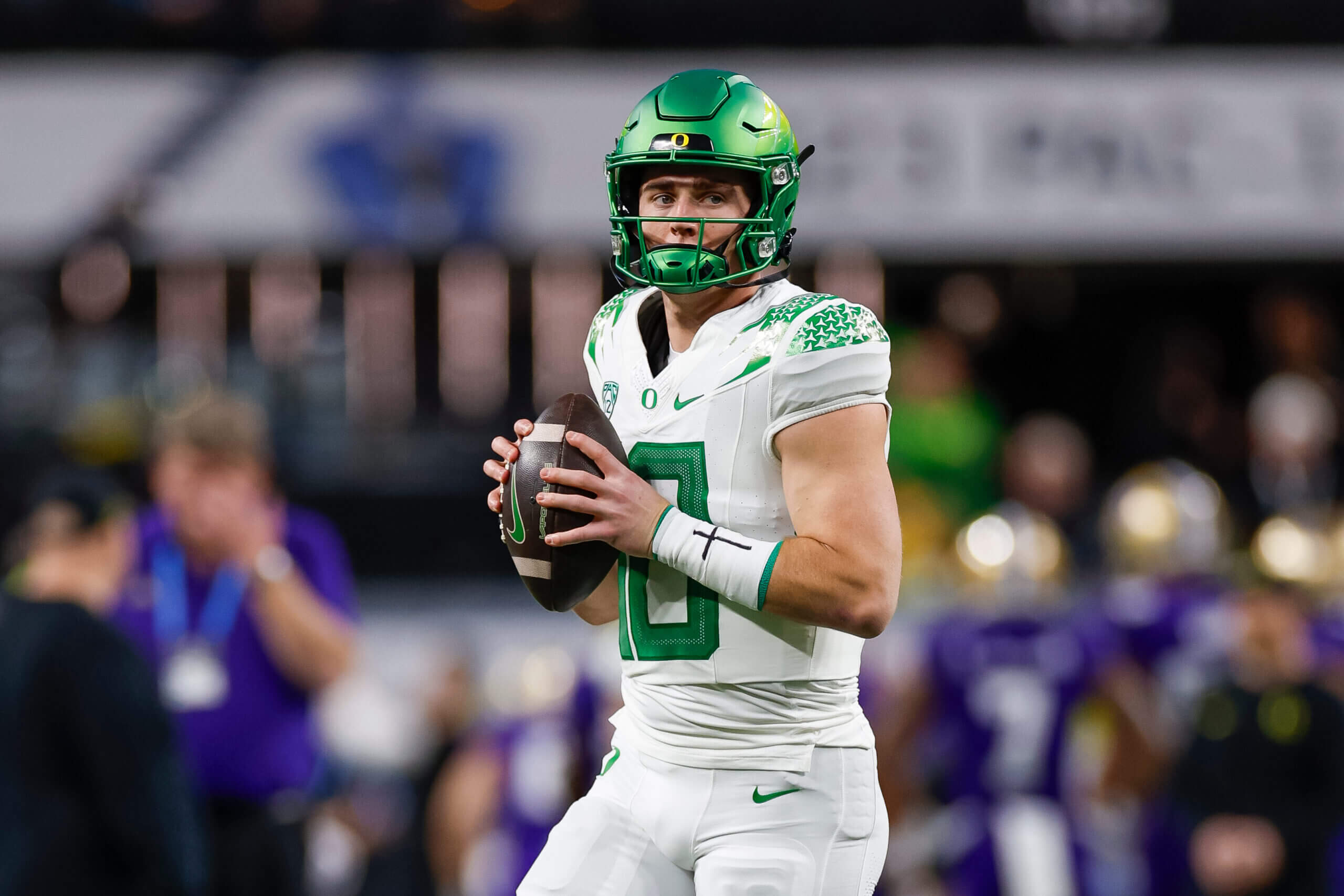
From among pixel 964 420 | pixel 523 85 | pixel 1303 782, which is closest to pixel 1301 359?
pixel 964 420

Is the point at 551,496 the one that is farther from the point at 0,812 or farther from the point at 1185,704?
the point at 1185,704

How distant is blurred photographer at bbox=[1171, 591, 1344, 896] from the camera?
6156mm

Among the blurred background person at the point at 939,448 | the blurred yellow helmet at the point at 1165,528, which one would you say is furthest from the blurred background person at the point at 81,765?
the blurred background person at the point at 939,448

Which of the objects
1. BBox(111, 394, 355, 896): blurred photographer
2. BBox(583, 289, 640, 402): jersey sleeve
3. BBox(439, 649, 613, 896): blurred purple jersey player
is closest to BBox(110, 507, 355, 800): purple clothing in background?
BBox(111, 394, 355, 896): blurred photographer

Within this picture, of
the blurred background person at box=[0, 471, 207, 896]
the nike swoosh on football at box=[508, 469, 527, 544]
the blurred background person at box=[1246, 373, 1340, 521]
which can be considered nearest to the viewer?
the nike swoosh on football at box=[508, 469, 527, 544]

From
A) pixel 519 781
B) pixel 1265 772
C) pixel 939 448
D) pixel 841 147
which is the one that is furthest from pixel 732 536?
pixel 841 147

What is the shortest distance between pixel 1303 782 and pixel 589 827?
4.36 m

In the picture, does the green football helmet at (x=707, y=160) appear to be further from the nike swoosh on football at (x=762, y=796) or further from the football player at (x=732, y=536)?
the nike swoosh on football at (x=762, y=796)

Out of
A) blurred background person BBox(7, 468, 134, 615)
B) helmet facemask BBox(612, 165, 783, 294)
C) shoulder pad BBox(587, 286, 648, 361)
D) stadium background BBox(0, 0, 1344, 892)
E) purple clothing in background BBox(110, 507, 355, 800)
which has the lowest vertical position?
purple clothing in background BBox(110, 507, 355, 800)

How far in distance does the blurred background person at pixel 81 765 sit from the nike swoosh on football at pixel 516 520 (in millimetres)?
1448

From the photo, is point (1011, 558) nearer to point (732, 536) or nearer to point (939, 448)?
point (939, 448)

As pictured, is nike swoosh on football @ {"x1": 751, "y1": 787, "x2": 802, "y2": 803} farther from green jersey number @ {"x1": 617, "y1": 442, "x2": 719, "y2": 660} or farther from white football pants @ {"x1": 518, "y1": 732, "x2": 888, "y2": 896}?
green jersey number @ {"x1": 617, "y1": 442, "x2": 719, "y2": 660}

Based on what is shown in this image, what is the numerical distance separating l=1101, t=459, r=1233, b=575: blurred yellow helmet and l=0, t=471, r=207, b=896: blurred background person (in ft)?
15.9

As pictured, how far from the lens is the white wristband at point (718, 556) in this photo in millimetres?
2541
